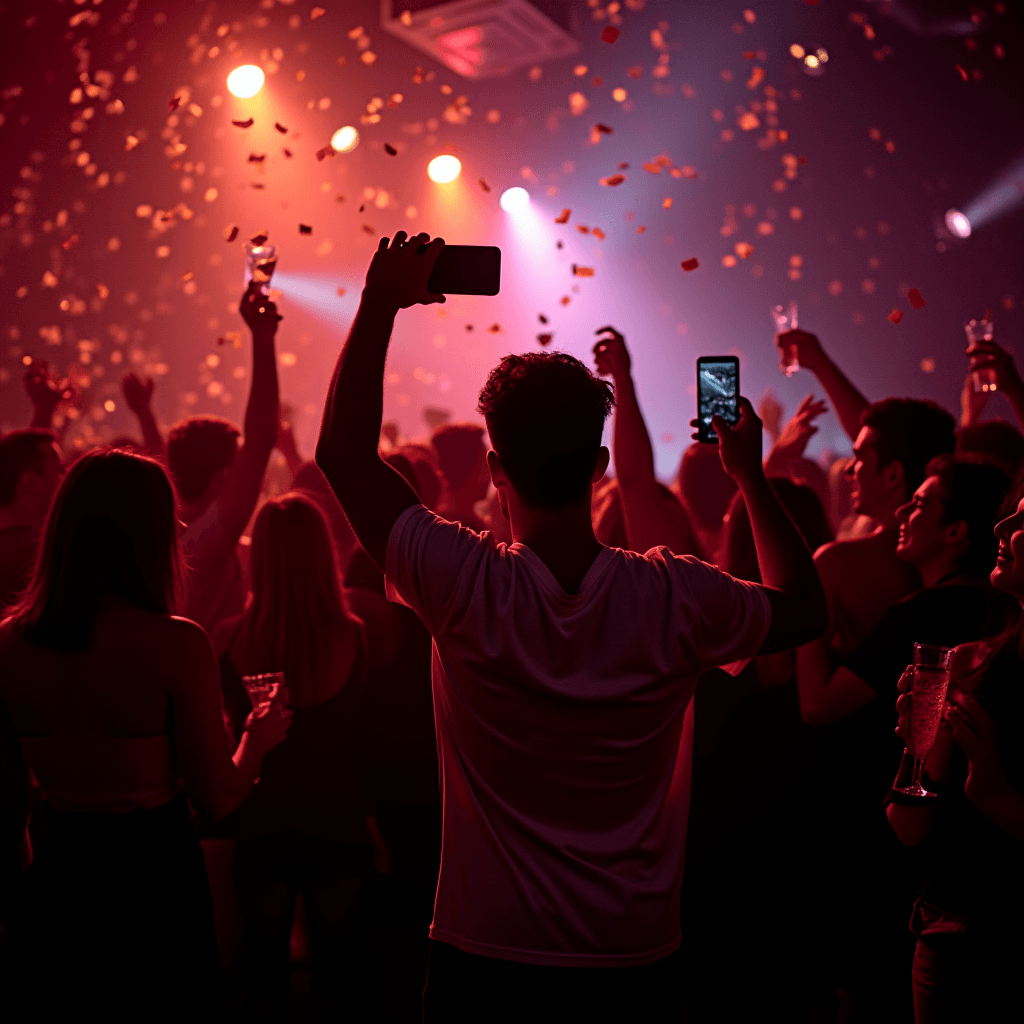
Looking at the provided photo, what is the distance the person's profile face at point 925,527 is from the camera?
1.89 metres

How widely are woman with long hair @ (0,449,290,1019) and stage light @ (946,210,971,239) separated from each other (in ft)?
22.3

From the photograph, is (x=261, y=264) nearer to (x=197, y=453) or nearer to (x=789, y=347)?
(x=197, y=453)

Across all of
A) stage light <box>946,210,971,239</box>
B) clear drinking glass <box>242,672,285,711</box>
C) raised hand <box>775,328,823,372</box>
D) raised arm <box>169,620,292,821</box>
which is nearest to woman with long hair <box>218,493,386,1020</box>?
clear drinking glass <box>242,672,285,711</box>

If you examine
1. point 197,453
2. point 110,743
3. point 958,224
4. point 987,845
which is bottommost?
point 987,845

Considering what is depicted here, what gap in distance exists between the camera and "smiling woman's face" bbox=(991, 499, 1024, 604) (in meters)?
1.35

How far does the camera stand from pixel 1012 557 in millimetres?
1373

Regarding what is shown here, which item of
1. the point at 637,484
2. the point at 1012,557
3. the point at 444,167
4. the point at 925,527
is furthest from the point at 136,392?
the point at 444,167

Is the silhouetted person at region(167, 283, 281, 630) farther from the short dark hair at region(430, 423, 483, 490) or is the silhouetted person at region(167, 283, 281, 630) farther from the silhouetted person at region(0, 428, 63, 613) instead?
the short dark hair at region(430, 423, 483, 490)

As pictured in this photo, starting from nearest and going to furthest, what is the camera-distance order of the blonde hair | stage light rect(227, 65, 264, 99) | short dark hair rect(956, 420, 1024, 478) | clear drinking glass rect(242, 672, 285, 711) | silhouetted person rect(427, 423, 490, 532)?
clear drinking glass rect(242, 672, 285, 711) → the blonde hair → short dark hair rect(956, 420, 1024, 478) → silhouetted person rect(427, 423, 490, 532) → stage light rect(227, 65, 264, 99)

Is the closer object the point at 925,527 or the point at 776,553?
the point at 776,553

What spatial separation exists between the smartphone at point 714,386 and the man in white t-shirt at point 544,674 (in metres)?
0.40

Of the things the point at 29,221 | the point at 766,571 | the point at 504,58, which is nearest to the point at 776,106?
the point at 504,58

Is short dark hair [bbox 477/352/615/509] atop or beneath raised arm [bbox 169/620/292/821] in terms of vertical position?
atop

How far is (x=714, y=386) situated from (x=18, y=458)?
6.38 feet
